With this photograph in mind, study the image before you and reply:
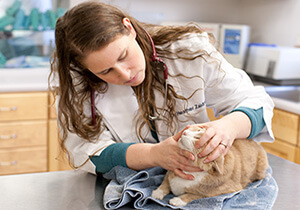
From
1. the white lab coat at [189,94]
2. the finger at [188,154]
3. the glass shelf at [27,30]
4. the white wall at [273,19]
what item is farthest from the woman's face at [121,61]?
the white wall at [273,19]

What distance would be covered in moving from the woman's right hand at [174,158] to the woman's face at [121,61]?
21 centimetres

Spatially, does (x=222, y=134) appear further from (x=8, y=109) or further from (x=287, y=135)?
(x=8, y=109)

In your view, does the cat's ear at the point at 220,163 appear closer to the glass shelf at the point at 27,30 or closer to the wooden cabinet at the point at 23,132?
the wooden cabinet at the point at 23,132

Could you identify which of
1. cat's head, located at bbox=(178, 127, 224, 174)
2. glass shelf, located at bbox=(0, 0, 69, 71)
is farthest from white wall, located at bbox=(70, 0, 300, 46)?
cat's head, located at bbox=(178, 127, 224, 174)

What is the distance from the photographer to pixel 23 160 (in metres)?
2.43

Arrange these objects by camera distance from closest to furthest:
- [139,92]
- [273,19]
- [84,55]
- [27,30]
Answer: [84,55] → [139,92] → [27,30] → [273,19]

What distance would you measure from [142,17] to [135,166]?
216 cm

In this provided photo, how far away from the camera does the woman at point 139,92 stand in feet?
3.11

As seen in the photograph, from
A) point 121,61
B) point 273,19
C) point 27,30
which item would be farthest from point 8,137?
point 273,19

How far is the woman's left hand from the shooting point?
2.81 feet

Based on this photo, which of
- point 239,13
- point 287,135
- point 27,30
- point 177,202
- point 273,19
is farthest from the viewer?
point 239,13

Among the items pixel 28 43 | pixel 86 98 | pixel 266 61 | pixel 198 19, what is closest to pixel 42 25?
pixel 28 43

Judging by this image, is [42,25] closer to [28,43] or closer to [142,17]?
[28,43]

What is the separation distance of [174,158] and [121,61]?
29 cm
